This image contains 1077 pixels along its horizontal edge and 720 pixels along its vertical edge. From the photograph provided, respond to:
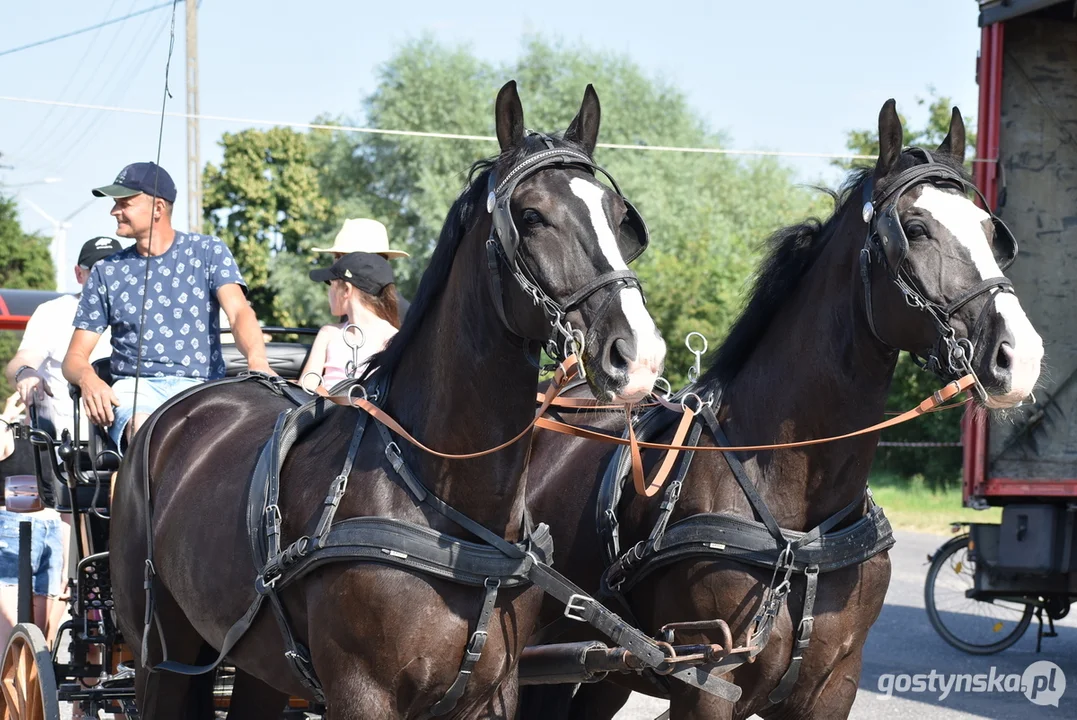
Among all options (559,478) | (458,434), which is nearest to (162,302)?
(559,478)

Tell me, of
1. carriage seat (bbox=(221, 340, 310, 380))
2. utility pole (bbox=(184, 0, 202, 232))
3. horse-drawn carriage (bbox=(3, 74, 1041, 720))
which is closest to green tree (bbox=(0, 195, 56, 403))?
utility pole (bbox=(184, 0, 202, 232))

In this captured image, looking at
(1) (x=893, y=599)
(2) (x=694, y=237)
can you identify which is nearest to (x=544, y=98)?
(2) (x=694, y=237)

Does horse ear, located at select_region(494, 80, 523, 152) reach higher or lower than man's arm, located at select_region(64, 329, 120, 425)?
higher

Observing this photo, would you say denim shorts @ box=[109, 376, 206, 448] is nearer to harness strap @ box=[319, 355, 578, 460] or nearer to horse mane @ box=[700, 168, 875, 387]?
harness strap @ box=[319, 355, 578, 460]

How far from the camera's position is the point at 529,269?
3.00 m

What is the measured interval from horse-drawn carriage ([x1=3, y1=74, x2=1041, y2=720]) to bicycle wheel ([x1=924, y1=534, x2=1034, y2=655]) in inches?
199

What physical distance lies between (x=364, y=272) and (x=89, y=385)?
1298 millimetres

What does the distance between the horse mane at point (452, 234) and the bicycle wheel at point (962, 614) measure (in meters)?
5.95

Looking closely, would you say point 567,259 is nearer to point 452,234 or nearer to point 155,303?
point 452,234

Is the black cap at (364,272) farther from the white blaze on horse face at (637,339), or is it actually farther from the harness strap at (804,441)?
the white blaze on horse face at (637,339)

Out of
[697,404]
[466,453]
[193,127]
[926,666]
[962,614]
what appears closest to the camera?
[466,453]

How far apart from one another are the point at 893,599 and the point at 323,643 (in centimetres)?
899

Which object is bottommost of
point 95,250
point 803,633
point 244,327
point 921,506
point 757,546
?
point 921,506

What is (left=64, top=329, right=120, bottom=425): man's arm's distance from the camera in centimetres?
460
